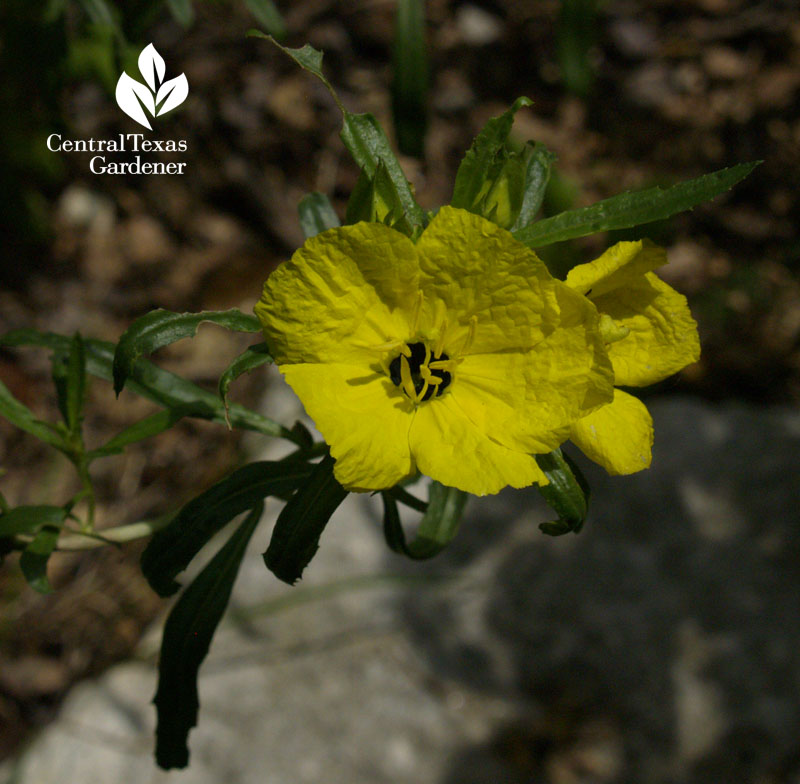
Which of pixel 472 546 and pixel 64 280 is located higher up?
pixel 64 280

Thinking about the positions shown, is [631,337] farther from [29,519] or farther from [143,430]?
[29,519]

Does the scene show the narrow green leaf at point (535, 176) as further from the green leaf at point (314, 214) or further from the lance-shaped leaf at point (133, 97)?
the lance-shaped leaf at point (133, 97)

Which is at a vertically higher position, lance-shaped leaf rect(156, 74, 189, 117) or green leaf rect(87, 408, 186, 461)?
lance-shaped leaf rect(156, 74, 189, 117)

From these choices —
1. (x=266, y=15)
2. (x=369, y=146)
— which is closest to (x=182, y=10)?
(x=266, y=15)

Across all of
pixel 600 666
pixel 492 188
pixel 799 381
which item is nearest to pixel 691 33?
pixel 799 381

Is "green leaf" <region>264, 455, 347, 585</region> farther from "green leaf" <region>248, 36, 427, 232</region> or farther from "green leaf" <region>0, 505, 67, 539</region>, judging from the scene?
"green leaf" <region>0, 505, 67, 539</region>

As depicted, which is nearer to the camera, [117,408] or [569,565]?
[569,565]

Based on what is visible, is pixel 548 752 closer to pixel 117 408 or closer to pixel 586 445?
pixel 586 445

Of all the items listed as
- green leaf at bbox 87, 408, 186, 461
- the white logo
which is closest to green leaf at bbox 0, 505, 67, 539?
green leaf at bbox 87, 408, 186, 461
